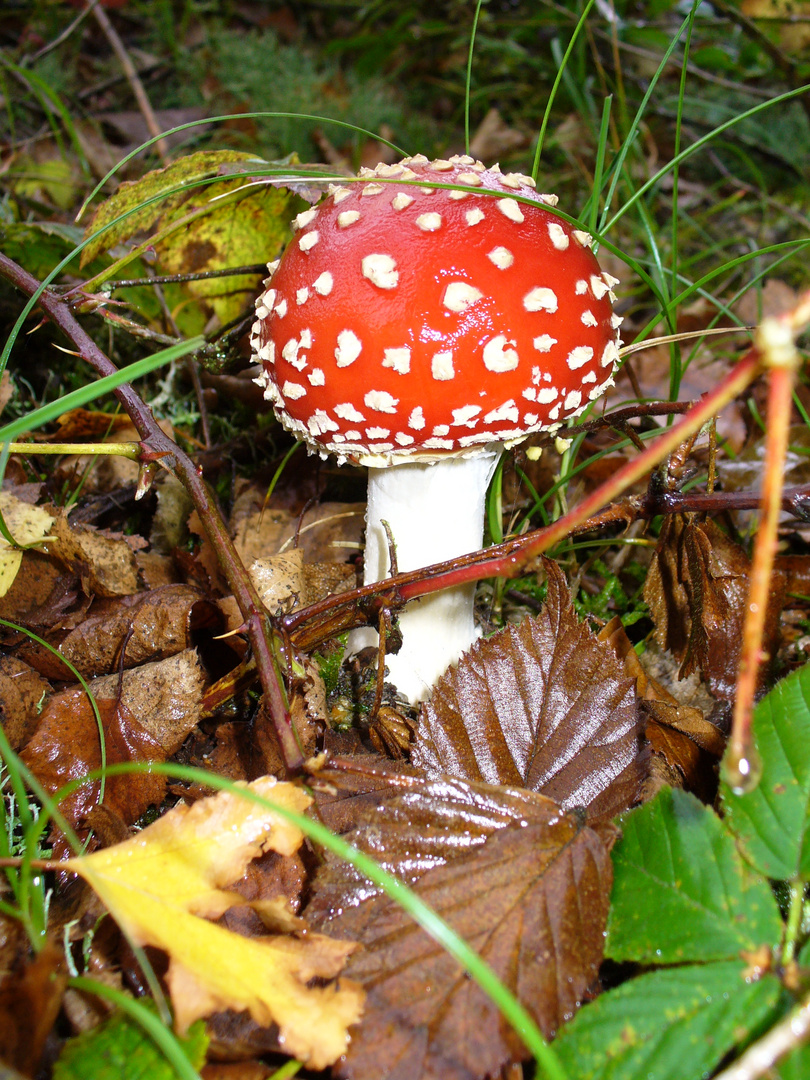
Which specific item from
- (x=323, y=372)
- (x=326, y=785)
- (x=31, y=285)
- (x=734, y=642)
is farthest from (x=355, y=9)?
(x=326, y=785)

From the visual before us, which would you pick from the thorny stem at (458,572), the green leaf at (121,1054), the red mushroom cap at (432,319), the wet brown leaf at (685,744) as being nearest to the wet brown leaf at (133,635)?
the thorny stem at (458,572)

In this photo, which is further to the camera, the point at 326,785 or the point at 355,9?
the point at 355,9

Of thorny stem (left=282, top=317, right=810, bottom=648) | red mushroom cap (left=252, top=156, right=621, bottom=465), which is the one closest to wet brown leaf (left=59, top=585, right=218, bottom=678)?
thorny stem (left=282, top=317, right=810, bottom=648)

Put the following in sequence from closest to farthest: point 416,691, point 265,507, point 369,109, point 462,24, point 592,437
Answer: point 416,691 < point 265,507 < point 592,437 < point 369,109 < point 462,24

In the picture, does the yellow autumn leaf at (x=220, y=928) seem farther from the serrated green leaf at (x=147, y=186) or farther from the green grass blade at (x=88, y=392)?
the serrated green leaf at (x=147, y=186)

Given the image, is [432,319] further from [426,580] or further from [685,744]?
[685,744]

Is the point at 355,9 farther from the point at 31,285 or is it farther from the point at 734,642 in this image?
the point at 734,642
